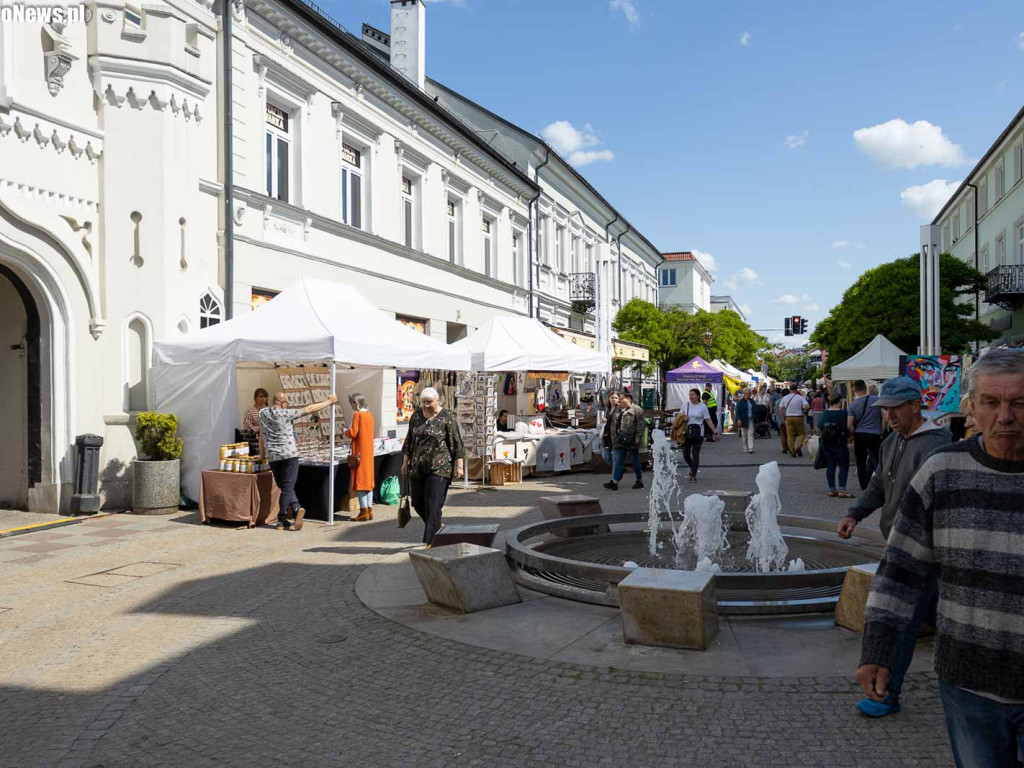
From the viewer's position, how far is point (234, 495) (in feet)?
34.1

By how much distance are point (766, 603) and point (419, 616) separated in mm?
2534

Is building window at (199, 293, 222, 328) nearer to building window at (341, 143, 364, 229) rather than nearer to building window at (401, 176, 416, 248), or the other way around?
building window at (341, 143, 364, 229)

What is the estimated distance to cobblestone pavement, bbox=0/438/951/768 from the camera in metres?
Result: 3.84

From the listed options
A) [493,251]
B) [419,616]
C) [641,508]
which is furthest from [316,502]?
[493,251]

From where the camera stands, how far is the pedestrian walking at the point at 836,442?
12.7 metres

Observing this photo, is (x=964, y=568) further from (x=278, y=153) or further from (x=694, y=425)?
(x=278, y=153)

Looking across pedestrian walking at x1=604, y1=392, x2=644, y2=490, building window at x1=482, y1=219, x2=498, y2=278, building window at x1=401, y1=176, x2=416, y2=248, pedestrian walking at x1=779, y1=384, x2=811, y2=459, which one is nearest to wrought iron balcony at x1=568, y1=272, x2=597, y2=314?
building window at x1=482, y1=219, x2=498, y2=278

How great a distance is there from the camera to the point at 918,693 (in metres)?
4.42

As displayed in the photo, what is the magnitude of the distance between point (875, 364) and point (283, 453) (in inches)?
647

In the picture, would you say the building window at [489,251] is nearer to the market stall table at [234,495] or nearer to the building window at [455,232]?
the building window at [455,232]

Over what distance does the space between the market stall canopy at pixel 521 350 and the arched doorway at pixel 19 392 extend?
7021 mm

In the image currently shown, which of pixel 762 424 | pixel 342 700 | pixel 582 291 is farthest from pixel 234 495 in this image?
pixel 582 291

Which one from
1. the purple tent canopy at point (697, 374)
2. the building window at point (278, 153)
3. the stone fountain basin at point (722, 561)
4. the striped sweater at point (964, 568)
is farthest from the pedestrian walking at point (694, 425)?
the purple tent canopy at point (697, 374)

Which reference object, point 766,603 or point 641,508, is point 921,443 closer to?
point 766,603
